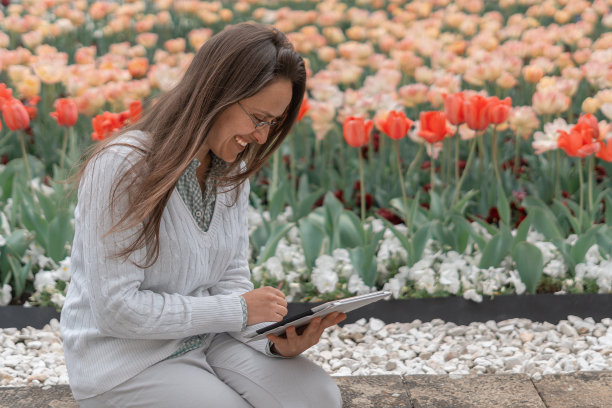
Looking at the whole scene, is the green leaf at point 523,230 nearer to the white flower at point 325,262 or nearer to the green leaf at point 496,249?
the green leaf at point 496,249

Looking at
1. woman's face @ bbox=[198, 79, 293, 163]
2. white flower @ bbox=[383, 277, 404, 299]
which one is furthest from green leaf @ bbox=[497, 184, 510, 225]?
woman's face @ bbox=[198, 79, 293, 163]

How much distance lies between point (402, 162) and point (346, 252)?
1221 mm

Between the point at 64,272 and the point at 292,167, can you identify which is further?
the point at 292,167

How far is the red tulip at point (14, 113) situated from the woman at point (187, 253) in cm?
152

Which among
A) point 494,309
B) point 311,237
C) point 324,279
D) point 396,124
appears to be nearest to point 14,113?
point 311,237

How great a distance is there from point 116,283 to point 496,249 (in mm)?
1676

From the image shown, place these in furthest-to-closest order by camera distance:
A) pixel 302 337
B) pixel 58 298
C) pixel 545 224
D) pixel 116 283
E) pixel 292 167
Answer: pixel 292 167 < pixel 545 224 < pixel 58 298 < pixel 302 337 < pixel 116 283

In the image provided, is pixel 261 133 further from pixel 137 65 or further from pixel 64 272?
pixel 137 65

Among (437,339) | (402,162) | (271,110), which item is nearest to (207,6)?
(402,162)

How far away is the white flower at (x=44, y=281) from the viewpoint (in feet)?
10.3

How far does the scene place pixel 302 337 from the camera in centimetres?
211

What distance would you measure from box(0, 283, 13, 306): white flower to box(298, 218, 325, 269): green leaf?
105cm

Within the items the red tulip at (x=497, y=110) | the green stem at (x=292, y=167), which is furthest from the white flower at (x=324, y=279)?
the red tulip at (x=497, y=110)

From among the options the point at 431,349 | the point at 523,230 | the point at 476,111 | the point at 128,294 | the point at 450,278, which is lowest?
the point at 431,349
